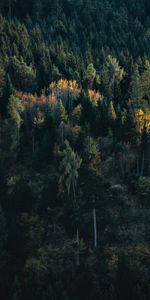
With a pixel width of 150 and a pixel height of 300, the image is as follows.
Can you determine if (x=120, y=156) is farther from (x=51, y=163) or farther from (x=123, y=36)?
(x=123, y=36)

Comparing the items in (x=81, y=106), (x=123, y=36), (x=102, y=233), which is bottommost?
(x=102, y=233)

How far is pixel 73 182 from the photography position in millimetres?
55188

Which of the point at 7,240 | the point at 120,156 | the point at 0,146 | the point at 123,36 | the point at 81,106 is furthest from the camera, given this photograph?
the point at 123,36

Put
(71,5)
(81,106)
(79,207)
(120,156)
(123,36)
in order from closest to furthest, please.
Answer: (79,207), (120,156), (81,106), (123,36), (71,5)

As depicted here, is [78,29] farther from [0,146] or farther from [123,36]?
[0,146]

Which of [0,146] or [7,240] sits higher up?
[0,146]

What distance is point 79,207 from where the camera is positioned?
177 feet

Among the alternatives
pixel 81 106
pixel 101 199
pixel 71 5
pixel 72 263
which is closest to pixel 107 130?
pixel 81 106

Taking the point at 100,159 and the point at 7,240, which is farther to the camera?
the point at 100,159

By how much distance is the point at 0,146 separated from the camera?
2670 inches

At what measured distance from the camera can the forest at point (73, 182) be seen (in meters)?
48.1

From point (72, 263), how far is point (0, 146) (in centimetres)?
2514

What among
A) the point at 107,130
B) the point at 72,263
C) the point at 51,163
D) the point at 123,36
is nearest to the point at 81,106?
the point at 107,130

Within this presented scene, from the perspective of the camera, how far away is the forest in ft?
158
